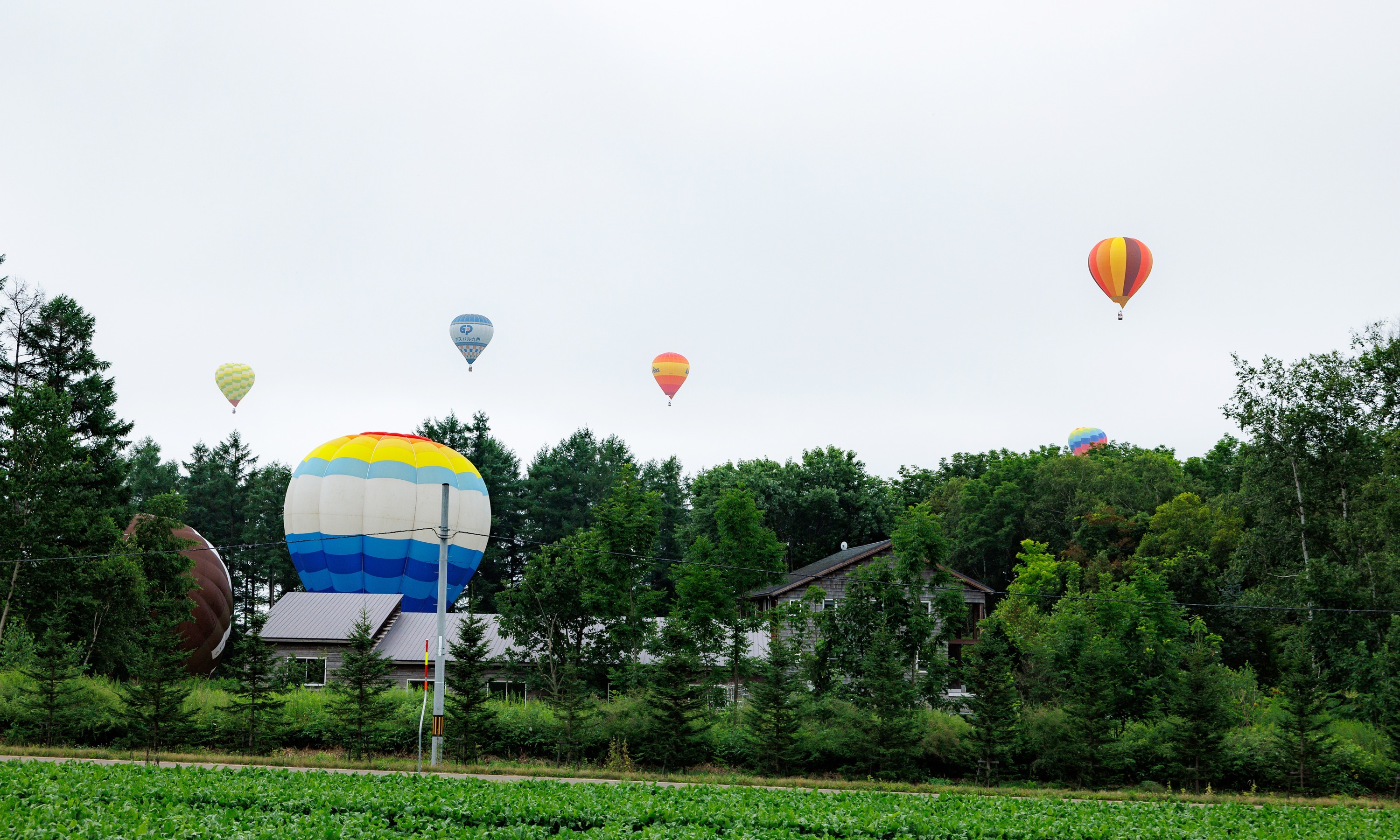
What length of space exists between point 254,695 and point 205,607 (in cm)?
1537

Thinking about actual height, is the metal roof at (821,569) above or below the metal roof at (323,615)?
above

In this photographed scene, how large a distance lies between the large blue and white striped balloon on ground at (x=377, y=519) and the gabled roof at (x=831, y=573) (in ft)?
43.6

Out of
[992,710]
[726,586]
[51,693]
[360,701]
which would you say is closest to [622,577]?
[726,586]

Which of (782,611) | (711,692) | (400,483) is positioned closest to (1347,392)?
(782,611)

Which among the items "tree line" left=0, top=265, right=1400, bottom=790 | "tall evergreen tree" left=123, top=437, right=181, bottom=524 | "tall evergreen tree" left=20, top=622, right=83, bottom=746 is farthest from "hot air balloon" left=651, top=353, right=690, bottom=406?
"tall evergreen tree" left=123, top=437, right=181, bottom=524

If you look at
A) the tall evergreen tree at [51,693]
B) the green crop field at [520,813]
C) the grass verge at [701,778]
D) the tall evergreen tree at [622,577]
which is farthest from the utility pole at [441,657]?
the tall evergreen tree at [51,693]

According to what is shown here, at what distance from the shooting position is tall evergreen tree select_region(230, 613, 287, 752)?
28.1 meters

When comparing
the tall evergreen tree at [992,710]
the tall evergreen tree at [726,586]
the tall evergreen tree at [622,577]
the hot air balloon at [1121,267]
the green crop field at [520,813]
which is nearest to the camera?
the green crop field at [520,813]

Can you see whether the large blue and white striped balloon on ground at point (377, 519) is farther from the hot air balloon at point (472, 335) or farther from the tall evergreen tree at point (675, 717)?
the tall evergreen tree at point (675, 717)

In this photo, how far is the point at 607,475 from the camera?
76625 millimetres

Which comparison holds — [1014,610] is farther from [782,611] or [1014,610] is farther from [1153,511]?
[1153,511]

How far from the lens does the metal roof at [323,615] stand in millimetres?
42562

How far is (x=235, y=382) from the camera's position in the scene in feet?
184

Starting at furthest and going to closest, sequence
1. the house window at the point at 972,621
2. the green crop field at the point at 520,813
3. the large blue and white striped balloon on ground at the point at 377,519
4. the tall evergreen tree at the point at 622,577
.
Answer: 1. the house window at the point at 972,621
2. the large blue and white striped balloon on ground at the point at 377,519
3. the tall evergreen tree at the point at 622,577
4. the green crop field at the point at 520,813
